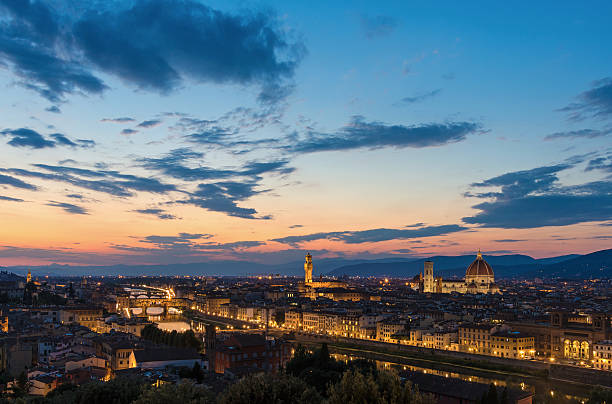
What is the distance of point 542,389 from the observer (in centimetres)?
2975

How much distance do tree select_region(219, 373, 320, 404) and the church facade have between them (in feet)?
300

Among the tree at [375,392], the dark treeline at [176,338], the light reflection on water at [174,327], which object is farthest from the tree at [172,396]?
the light reflection on water at [174,327]

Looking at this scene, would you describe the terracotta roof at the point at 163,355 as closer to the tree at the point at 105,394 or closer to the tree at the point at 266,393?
the tree at the point at 105,394

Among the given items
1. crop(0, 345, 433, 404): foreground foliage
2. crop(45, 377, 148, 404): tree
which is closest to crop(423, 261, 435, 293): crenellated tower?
crop(0, 345, 433, 404): foreground foliage

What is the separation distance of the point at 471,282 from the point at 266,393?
94.9 meters

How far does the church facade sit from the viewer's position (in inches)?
3910

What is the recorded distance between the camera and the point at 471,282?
101312mm

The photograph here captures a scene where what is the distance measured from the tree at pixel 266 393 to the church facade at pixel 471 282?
91398 millimetres

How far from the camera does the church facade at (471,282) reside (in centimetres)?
9931

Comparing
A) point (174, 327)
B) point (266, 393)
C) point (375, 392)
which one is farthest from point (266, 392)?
point (174, 327)

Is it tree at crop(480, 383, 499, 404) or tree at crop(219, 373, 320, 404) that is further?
tree at crop(480, 383, 499, 404)

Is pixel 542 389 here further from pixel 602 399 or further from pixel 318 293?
pixel 318 293

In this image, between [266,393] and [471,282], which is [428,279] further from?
[266,393]

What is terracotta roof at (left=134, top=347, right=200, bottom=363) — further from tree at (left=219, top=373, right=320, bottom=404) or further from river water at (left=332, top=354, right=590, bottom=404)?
tree at (left=219, top=373, right=320, bottom=404)
